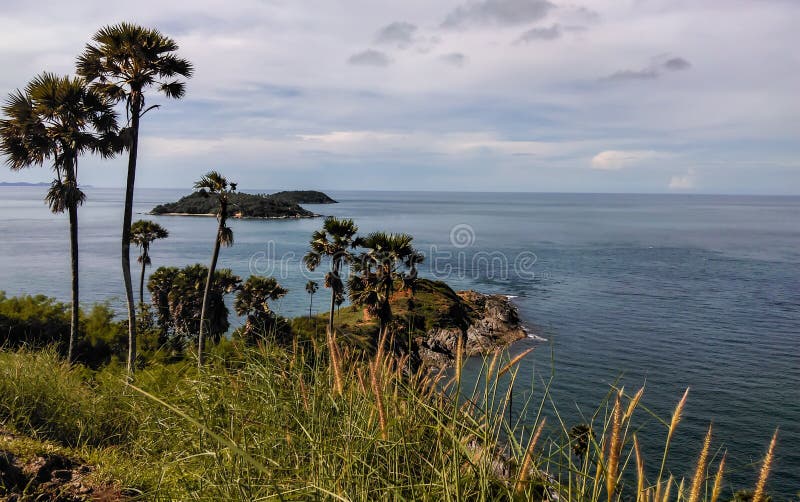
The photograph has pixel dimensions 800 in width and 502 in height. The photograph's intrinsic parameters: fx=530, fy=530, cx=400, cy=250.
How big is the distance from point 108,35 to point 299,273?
247 feet

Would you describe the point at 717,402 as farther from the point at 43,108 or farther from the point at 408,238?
the point at 43,108

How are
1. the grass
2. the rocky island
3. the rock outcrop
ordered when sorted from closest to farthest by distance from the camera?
the grass → the rock outcrop → the rocky island

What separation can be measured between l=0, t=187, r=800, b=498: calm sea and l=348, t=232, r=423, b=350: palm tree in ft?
35.0

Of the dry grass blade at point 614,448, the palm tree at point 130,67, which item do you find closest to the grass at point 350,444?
the dry grass blade at point 614,448

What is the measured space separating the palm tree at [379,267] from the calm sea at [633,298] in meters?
10.7

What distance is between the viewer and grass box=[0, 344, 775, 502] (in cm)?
299

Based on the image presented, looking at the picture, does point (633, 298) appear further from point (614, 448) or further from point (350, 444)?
point (614, 448)

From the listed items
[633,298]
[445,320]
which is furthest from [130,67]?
[633,298]

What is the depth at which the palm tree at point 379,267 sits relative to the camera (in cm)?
3334

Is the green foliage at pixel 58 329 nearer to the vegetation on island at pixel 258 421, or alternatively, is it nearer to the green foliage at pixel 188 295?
the vegetation on island at pixel 258 421

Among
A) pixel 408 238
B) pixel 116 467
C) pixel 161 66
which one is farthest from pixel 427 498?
pixel 408 238

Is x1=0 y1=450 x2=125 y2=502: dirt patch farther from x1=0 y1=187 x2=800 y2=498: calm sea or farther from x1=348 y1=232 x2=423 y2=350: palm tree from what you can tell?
x1=348 y1=232 x2=423 y2=350: palm tree

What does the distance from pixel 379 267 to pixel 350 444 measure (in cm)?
3156

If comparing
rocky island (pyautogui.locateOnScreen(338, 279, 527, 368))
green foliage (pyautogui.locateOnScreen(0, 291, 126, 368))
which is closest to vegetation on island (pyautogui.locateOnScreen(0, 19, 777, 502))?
green foliage (pyautogui.locateOnScreen(0, 291, 126, 368))
